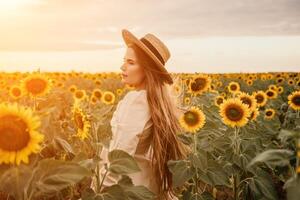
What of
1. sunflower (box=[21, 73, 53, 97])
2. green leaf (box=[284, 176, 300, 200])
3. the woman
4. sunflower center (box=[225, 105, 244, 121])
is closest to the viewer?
green leaf (box=[284, 176, 300, 200])

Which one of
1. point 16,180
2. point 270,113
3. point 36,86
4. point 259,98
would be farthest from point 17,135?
point 259,98

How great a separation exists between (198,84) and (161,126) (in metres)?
3.45

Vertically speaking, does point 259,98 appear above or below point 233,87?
below

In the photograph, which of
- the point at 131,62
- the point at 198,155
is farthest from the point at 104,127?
the point at 198,155

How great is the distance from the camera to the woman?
4137 millimetres

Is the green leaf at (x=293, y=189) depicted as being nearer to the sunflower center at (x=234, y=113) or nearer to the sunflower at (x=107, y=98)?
the sunflower center at (x=234, y=113)

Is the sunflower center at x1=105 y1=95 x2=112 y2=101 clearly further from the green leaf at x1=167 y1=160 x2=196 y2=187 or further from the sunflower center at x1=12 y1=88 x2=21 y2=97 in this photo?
the green leaf at x1=167 y1=160 x2=196 y2=187

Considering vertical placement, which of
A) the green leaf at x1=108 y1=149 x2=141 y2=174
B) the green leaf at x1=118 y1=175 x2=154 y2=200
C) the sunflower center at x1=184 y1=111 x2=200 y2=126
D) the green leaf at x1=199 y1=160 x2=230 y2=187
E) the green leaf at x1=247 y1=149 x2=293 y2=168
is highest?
the sunflower center at x1=184 y1=111 x2=200 y2=126

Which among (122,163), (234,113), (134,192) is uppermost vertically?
(234,113)

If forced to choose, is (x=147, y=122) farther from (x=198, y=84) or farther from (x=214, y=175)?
(x=198, y=84)

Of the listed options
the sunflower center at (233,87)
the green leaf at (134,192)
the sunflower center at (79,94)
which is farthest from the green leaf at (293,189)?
the sunflower center at (233,87)

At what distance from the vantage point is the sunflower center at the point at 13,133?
249 cm

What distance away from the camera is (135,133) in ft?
13.4

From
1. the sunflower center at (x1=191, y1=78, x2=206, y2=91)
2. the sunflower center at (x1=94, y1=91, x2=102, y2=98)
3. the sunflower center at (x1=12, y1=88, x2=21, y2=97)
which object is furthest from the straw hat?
the sunflower center at (x1=94, y1=91, x2=102, y2=98)
